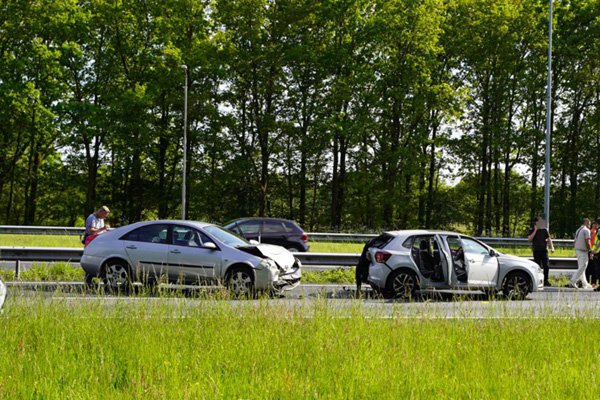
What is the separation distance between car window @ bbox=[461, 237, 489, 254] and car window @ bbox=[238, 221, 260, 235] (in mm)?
11375

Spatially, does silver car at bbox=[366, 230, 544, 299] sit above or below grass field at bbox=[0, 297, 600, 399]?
above

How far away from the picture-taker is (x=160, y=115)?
43.7 meters

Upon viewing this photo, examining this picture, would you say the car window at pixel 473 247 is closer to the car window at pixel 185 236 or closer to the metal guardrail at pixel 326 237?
the car window at pixel 185 236

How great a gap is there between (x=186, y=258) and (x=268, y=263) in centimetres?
162

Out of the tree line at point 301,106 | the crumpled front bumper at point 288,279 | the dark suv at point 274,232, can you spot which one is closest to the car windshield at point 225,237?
the crumpled front bumper at point 288,279

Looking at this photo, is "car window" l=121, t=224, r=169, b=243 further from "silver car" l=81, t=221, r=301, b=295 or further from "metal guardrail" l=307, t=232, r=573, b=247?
"metal guardrail" l=307, t=232, r=573, b=247

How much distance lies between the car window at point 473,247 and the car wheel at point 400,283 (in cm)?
134

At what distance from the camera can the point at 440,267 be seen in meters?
14.2

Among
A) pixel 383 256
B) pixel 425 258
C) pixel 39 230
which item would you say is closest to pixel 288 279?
pixel 383 256

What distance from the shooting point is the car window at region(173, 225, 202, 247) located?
14.0 m

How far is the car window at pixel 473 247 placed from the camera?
576 inches

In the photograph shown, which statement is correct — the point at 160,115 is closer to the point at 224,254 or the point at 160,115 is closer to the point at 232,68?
the point at 232,68

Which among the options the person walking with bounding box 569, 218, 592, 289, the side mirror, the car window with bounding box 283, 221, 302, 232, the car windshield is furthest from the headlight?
the car window with bounding box 283, 221, 302, 232

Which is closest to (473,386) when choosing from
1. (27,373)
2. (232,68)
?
(27,373)
